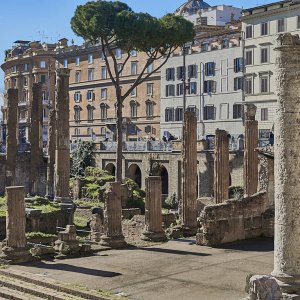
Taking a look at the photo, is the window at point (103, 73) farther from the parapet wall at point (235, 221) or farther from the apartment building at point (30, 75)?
the parapet wall at point (235, 221)

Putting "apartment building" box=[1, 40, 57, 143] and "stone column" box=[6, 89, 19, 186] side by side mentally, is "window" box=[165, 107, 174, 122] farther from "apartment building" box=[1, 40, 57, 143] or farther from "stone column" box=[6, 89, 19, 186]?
"stone column" box=[6, 89, 19, 186]

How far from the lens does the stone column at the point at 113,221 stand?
18891 mm

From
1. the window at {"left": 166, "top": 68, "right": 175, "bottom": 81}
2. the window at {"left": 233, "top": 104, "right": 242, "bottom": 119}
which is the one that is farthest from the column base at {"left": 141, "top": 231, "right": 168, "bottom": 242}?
the window at {"left": 166, "top": 68, "right": 175, "bottom": 81}

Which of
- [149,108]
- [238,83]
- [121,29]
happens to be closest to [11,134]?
[121,29]

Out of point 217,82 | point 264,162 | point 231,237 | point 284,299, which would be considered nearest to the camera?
point 284,299

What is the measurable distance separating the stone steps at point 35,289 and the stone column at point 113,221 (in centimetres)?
398

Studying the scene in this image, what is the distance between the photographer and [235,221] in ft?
65.0

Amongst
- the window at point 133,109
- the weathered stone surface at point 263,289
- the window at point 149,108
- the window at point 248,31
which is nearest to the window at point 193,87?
the window at point 149,108

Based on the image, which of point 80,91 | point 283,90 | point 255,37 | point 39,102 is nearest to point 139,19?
point 39,102

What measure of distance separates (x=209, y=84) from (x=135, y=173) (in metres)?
8.91

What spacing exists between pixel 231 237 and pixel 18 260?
6.54 m

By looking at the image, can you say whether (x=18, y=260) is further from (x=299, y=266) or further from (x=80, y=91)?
(x=80, y=91)

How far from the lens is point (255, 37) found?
4231cm

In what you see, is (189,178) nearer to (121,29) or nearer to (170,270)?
(170,270)
